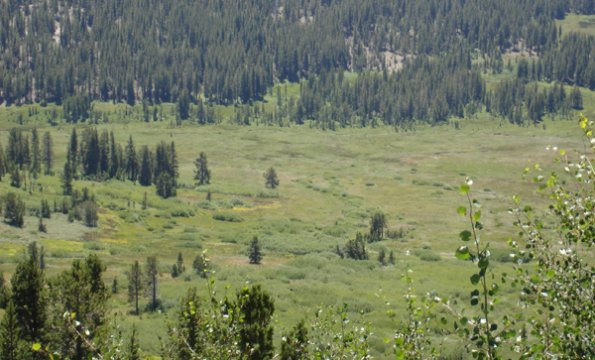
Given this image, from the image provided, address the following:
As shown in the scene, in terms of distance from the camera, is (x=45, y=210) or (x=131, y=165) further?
(x=131, y=165)

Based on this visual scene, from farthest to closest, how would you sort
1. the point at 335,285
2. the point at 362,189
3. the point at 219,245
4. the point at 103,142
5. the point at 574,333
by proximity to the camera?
1. the point at 103,142
2. the point at 362,189
3. the point at 219,245
4. the point at 335,285
5. the point at 574,333

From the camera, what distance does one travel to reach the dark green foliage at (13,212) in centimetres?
7862

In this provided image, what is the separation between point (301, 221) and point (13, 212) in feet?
130

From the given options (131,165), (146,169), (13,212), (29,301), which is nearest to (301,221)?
(13,212)

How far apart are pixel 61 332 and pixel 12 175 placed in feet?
276

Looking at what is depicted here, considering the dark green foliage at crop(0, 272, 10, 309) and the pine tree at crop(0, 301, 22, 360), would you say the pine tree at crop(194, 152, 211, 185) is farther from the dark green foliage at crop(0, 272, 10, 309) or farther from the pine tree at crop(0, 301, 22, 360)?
the pine tree at crop(0, 301, 22, 360)

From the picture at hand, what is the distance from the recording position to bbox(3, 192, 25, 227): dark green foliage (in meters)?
78.6

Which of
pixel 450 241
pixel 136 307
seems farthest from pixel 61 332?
pixel 450 241

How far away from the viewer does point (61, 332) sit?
2817 centimetres

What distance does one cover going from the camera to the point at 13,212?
262 feet

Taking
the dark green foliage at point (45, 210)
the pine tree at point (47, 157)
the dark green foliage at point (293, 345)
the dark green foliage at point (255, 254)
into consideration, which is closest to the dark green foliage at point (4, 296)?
the dark green foliage at point (293, 345)

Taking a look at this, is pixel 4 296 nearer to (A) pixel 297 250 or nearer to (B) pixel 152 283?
(B) pixel 152 283

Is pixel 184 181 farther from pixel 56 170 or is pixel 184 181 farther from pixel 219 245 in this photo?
pixel 219 245

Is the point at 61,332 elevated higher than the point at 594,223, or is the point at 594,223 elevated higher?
the point at 594,223
